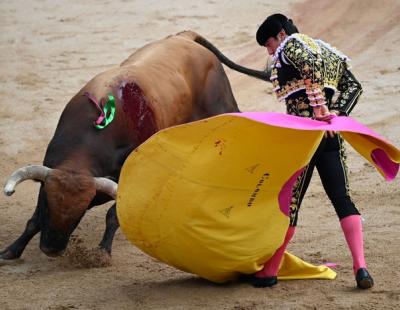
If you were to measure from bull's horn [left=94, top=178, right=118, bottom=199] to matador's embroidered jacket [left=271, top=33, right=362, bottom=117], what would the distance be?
4.44 feet

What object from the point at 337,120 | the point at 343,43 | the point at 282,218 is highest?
the point at 337,120

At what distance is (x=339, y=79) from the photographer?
4.44 metres

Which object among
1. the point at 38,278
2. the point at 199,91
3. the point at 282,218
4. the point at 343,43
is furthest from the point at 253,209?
the point at 343,43

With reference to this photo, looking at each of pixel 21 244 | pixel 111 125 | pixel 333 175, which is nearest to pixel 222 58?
pixel 111 125

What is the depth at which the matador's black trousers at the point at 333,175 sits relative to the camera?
4.39 m

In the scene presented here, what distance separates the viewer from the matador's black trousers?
4.39 meters

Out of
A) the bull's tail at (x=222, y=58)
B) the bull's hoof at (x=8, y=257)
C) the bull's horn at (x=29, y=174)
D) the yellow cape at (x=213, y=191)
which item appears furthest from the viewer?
the bull's tail at (x=222, y=58)

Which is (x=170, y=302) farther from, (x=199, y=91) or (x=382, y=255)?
(x=199, y=91)

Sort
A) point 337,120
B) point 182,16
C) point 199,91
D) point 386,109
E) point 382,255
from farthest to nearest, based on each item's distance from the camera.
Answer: point 182,16 → point 386,109 → point 199,91 → point 382,255 → point 337,120

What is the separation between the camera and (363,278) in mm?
4230

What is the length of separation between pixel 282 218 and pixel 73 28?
7051mm

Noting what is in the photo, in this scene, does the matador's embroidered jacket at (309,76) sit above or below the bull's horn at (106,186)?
above

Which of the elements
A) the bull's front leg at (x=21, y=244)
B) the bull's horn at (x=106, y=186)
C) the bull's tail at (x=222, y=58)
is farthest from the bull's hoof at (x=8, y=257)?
the bull's tail at (x=222, y=58)

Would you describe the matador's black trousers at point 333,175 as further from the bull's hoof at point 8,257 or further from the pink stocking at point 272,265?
the bull's hoof at point 8,257
